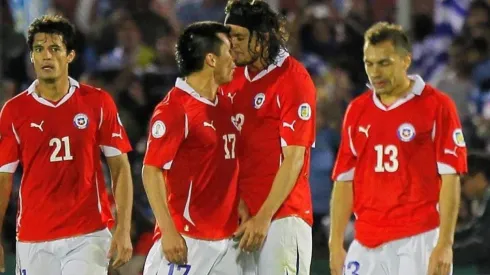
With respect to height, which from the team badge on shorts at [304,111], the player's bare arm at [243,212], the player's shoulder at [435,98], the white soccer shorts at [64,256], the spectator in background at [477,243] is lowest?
the spectator in background at [477,243]

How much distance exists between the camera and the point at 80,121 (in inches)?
285

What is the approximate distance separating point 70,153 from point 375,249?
165 centimetres

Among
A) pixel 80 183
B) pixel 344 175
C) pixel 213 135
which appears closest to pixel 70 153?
pixel 80 183

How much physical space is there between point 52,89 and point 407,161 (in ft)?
6.25

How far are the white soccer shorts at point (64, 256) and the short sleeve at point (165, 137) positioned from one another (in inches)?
25.1

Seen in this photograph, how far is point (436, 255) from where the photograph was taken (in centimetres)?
675

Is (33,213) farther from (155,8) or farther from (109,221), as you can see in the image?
(155,8)

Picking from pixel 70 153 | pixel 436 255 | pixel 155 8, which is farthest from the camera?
pixel 155 8

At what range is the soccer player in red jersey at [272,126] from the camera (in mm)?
7148

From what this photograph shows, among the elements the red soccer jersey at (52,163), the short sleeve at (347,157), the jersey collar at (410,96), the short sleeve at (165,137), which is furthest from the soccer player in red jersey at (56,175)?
the jersey collar at (410,96)

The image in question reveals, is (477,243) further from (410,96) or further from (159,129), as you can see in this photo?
(159,129)

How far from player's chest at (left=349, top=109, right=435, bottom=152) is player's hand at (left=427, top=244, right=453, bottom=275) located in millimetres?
544

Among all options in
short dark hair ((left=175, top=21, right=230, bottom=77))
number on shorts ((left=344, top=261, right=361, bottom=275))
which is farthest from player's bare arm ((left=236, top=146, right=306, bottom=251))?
short dark hair ((left=175, top=21, right=230, bottom=77))

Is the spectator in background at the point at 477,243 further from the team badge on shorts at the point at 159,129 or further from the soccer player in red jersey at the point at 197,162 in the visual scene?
the team badge on shorts at the point at 159,129
